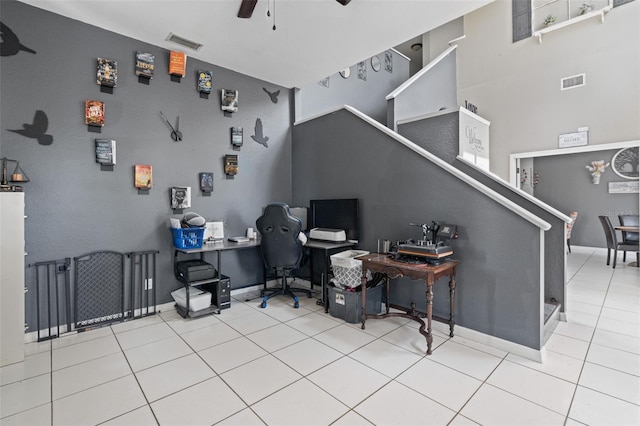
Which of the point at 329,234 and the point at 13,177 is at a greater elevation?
the point at 13,177

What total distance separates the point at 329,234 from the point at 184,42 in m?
2.92

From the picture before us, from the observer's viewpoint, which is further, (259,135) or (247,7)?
(259,135)

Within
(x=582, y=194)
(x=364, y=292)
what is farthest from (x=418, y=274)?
(x=582, y=194)

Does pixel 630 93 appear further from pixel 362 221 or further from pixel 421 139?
pixel 362 221

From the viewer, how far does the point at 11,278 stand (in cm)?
246

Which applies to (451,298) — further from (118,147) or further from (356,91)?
(356,91)

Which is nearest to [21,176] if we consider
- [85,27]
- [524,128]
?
[85,27]

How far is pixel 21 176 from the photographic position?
8.87ft

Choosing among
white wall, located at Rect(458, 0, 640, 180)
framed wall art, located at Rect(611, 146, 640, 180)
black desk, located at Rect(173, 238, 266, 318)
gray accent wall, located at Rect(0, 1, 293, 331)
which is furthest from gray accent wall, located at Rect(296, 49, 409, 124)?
framed wall art, located at Rect(611, 146, 640, 180)

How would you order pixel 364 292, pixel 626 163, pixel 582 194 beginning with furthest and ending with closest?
pixel 582 194, pixel 626 163, pixel 364 292

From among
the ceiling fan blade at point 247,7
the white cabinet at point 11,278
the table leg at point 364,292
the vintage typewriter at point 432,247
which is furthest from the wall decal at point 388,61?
the white cabinet at point 11,278

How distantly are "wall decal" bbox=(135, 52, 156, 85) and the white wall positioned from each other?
24.5 feet

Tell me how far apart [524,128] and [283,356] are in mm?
7530

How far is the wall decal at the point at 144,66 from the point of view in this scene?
3.42m
